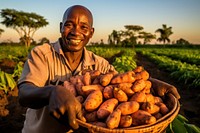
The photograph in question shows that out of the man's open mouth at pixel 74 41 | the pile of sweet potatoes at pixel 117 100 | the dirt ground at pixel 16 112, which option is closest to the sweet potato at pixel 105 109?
the pile of sweet potatoes at pixel 117 100

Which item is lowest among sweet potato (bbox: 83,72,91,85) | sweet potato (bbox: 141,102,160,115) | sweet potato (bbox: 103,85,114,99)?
sweet potato (bbox: 141,102,160,115)

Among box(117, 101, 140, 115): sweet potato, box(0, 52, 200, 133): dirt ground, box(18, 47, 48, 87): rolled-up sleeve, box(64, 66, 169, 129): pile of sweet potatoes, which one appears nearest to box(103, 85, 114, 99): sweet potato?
box(64, 66, 169, 129): pile of sweet potatoes

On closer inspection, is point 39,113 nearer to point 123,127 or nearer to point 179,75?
point 123,127

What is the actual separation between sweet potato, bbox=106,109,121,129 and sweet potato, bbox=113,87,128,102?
12cm

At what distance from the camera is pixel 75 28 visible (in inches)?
79.4

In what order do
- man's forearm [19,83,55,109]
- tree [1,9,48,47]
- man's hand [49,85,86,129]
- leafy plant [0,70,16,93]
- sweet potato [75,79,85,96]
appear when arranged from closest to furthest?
man's hand [49,85,86,129] < man's forearm [19,83,55,109] < sweet potato [75,79,85,96] < leafy plant [0,70,16,93] < tree [1,9,48,47]

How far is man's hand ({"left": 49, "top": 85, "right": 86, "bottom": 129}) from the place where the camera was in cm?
126

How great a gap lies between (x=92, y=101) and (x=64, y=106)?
13.9 inches

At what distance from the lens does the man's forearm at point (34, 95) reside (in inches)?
54.9

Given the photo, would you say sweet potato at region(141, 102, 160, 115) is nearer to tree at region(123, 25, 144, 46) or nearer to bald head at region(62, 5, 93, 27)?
bald head at region(62, 5, 93, 27)

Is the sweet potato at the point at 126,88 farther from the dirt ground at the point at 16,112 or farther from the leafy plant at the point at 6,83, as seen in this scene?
the leafy plant at the point at 6,83

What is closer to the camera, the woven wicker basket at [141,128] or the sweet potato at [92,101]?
the woven wicker basket at [141,128]

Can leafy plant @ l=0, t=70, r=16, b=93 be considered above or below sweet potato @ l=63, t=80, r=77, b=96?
below

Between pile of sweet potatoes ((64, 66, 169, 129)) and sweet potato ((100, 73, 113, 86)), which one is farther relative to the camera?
sweet potato ((100, 73, 113, 86))
